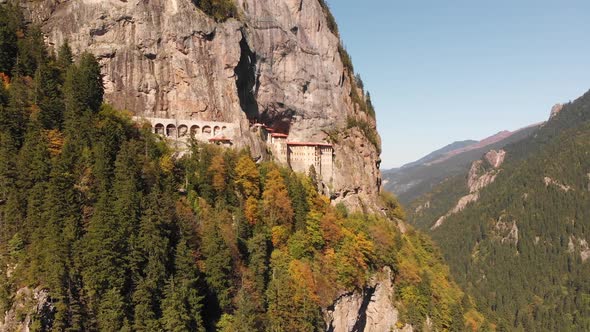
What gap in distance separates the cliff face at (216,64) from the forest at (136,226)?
197 inches

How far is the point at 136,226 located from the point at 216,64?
34.5 meters

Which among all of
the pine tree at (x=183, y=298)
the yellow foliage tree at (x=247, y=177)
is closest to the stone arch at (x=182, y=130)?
the yellow foliage tree at (x=247, y=177)

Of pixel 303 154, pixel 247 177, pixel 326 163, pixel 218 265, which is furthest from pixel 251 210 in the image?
pixel 326 163

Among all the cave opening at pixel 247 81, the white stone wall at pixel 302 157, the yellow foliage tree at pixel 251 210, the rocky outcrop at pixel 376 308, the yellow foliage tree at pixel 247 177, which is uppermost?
the cave opening at pixel 247 81

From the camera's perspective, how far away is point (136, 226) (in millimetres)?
39500

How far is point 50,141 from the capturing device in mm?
42375

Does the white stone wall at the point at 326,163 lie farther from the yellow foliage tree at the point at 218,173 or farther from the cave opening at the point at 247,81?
the yellow foliage tree at the point at 218,173

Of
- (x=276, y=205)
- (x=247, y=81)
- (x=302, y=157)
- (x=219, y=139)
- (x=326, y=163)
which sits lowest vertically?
(x=276, y=205)

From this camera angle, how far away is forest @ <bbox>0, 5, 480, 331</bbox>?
116 ft

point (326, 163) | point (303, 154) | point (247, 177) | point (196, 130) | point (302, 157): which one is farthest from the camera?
point (326, 163)

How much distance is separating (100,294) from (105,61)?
35.4 metres

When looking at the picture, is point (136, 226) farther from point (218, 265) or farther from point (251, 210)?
point (251, 210)

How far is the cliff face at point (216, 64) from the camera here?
2425 inches

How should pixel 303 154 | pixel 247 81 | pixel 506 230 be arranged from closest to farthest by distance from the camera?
pixel 247 81 < pixel 303 154 < pixel 506 230
